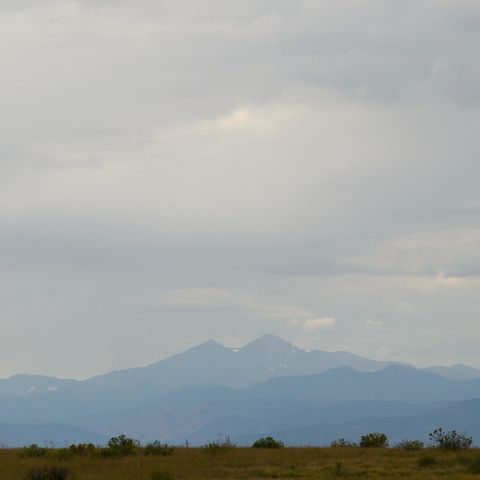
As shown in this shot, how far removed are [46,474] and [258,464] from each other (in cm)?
951

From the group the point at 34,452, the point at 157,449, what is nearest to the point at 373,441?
the point at 157,449

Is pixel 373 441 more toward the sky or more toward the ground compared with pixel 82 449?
more toward the ground

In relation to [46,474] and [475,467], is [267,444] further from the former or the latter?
[46,474]

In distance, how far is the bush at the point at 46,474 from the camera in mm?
34844

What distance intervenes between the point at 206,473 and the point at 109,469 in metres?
4.18

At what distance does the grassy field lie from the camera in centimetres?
3622

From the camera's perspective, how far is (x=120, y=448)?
4512 centimetres

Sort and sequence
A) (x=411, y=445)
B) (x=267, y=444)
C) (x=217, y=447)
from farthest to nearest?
(x=267, y=444)
(x=411, y=445)
(x=217, y=447)

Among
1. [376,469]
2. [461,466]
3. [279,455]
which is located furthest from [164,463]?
[461,466]

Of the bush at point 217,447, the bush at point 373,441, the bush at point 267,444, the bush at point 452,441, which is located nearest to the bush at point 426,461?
the bush at point 452,441

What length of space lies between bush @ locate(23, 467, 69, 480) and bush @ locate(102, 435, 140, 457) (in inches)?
327

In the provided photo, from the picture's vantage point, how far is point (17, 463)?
40.9 meters

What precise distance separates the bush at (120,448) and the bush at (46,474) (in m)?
8.30

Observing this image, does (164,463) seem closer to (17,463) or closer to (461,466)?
(17,463)
